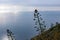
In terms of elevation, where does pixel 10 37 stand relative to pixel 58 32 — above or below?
below

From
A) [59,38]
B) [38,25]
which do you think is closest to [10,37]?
[38,25]

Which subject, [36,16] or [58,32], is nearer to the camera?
[58,32]

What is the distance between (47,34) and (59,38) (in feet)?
5.97

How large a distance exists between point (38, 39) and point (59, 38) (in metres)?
1.93

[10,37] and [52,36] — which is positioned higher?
[52,36]

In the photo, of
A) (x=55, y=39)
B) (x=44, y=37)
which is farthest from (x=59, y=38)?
(x=44, y=37)

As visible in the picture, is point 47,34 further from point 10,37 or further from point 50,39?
point 10,37

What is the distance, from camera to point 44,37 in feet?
62.8

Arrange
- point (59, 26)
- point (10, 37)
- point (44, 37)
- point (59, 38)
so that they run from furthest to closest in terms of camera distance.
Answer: point (10, 37) → point (59, 26) → point (44, 37) → point (59, 38)

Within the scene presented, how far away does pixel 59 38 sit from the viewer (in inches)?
707

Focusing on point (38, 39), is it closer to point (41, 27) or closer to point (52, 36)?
point (52, 36)

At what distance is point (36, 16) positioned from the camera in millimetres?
34469

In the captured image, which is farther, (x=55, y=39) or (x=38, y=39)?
(x=38, y=39)

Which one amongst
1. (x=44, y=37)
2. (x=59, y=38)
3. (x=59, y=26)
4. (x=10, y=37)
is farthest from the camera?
(x=10, y=37)
